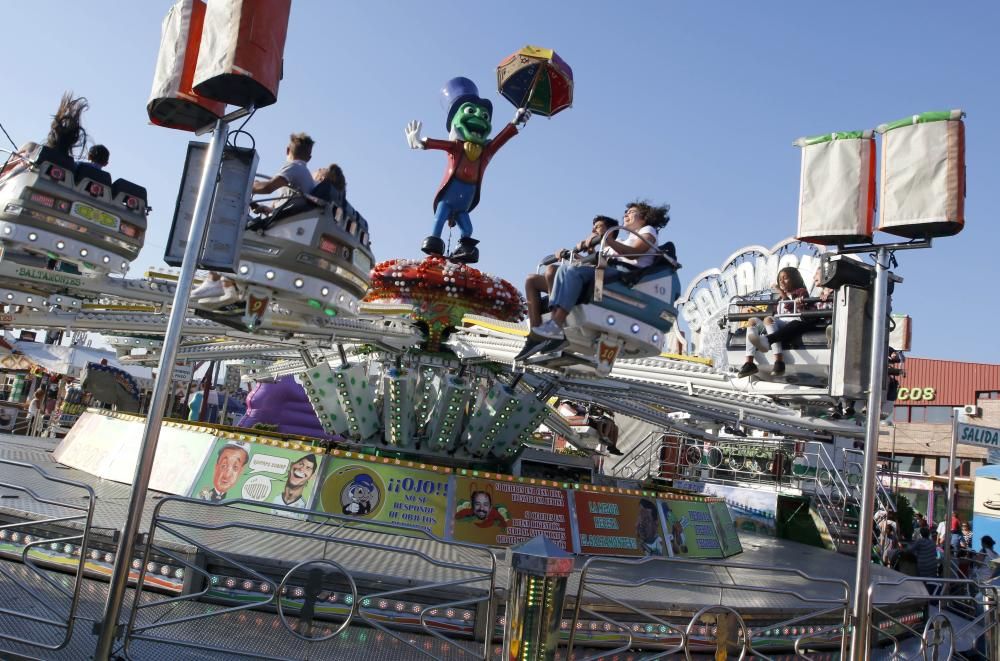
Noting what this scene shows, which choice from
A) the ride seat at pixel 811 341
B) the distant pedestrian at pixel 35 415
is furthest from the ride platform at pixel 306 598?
the distant pedestrian at pixel 35 415

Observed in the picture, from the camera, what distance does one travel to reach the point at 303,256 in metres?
5.39

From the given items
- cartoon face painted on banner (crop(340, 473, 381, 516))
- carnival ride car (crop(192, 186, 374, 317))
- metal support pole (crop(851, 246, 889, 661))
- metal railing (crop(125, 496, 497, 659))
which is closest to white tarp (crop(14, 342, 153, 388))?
cartoon face painted on banner (crop(340, 473, 381, 516))

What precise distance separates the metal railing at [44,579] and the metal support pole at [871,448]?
A: 159 inches

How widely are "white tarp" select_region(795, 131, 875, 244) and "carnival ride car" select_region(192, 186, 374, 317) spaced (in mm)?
3176

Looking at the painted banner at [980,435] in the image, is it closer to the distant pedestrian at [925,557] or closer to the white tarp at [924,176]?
the distant pedestrian at [925,557]

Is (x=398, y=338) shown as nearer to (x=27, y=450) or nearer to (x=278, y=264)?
(x=278, y=264)

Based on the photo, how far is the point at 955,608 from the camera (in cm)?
1056

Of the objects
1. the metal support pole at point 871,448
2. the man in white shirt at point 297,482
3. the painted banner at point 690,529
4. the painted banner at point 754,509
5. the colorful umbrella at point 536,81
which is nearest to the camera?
the metal support pole at point 871,448

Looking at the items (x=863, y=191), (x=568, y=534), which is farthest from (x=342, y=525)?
(x=863, y=191)

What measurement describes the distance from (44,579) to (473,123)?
23.6ft

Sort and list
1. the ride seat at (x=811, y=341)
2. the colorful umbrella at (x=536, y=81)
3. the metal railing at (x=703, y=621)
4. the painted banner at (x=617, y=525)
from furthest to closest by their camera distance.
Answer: the colorful umbrella at (x=536, y=81) → the painted banner at (x=617, y=525) → the ride seat at (x=811, y=341) → the metal railing at (x=703, y=621)

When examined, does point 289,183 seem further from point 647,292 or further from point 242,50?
point 647,292

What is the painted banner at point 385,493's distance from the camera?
720cm

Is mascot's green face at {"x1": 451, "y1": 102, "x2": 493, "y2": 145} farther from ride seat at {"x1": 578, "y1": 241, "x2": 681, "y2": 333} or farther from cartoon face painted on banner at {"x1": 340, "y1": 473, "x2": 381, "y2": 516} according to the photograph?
cartoon face painted on banner at {"x1": 340, "y1": 473, "x2": 381, "y2": 516}
